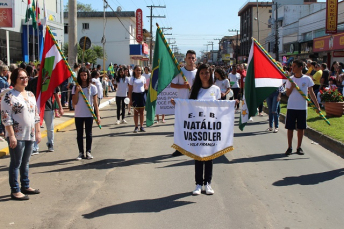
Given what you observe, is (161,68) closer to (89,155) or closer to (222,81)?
(89,155)

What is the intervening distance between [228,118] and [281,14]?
61.9 meters

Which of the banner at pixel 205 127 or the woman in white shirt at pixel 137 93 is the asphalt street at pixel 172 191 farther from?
the woman in white shirt at pixel 137 93

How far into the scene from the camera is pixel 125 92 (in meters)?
14.5

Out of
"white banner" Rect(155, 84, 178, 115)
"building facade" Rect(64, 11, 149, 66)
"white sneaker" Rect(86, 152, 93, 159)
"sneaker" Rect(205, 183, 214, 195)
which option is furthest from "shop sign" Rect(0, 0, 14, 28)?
"building facade" Rect(64, 11, 149, 66)

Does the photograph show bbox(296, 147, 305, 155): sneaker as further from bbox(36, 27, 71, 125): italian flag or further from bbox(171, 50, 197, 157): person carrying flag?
bbox(36, 27, 71, 125): italian flag

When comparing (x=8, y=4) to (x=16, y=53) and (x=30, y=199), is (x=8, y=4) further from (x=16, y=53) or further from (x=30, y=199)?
(x=30, y=199)

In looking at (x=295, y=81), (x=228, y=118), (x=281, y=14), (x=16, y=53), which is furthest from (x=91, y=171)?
(x=281, y=14)

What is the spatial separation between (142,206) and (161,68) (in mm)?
3382

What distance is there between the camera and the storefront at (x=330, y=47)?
106 ft

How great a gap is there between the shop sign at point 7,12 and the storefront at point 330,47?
23.3 m

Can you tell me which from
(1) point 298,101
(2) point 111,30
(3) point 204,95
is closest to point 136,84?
(1) point 298,101

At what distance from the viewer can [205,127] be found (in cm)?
617

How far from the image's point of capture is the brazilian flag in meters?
8.20

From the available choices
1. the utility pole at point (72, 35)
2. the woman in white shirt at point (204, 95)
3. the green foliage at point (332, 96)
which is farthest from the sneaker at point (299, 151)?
the utility pole at point (72, 35)
